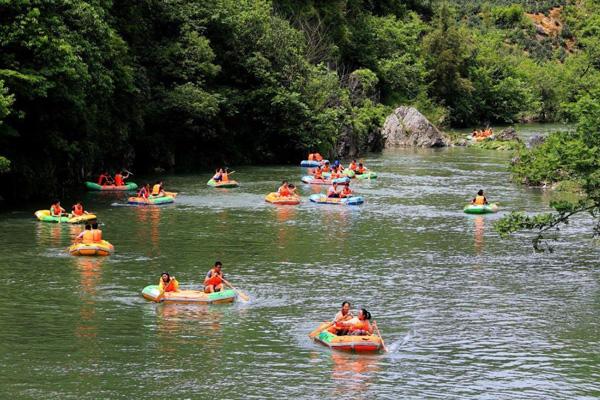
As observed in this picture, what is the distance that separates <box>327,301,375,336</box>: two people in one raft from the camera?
22.3 meters

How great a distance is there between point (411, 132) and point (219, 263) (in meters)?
56.2

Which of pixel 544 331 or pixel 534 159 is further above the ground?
pixel 534 159

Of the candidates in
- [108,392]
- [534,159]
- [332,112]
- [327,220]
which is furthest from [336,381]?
[332,112]

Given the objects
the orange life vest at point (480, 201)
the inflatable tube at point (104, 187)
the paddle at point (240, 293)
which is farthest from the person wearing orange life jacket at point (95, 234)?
the orange life vest at point (480, 201)

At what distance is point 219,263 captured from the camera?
26797 millimetres

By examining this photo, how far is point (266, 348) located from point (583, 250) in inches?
611

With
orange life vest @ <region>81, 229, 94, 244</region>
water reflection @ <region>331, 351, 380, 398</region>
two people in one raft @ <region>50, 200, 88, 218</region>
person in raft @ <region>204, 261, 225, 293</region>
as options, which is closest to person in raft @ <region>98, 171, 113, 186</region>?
two people in one raft @ <region>50, 200, 88, 218</region>

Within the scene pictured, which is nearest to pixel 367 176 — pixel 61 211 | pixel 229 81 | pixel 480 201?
pixel 229 81

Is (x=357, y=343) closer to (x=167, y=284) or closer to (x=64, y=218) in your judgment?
(x=167, y=284)

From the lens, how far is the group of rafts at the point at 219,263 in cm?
2229

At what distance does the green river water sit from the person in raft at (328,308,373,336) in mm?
588

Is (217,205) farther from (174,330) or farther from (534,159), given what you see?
(174,330)

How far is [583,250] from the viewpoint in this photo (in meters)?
33.6

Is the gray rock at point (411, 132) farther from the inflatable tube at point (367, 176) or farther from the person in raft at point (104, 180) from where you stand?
the person in raft at point (104, 180)
